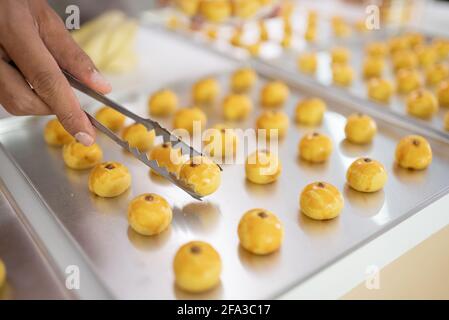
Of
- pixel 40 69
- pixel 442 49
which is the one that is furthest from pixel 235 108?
pixel 442 49

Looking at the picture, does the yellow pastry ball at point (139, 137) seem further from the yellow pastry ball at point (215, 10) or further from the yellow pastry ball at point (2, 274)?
the yellow pastry ball at point (215, 10)

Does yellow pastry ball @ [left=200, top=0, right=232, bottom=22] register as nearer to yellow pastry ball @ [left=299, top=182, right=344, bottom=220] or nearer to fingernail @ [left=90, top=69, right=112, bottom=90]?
fingernail @ [left=90, top=69, right=112, bottom=90]

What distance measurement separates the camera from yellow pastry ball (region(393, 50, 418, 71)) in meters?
2.87

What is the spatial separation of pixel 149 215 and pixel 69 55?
25.5 inches

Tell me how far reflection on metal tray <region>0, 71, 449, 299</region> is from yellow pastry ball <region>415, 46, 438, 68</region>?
1.07 m

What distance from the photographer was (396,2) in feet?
12.1

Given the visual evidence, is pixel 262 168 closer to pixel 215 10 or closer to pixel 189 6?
pixel 215 10

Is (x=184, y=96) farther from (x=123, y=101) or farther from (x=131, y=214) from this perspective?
(x=131, y=214)

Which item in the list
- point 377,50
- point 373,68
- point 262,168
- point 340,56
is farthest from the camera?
point 377,50

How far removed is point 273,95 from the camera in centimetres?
239

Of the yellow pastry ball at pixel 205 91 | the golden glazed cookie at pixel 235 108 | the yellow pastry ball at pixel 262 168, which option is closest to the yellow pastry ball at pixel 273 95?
the golden glazed cookie at pixel 235 108

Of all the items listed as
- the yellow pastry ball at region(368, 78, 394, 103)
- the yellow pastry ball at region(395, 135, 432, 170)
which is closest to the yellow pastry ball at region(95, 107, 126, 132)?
the yellow pastry ball at region(395, 135, 432, 170)

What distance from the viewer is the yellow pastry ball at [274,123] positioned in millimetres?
2100

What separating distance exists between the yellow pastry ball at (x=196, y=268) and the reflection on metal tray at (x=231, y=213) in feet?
0.09
